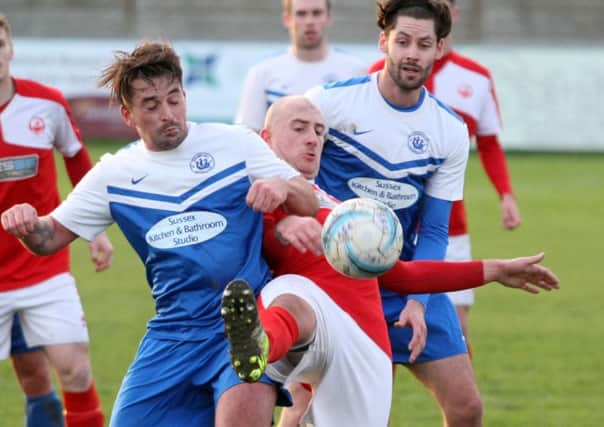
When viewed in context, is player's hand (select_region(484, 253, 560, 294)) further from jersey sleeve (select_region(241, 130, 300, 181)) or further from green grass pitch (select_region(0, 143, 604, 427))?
green grass pitch (select_region(0, 143, 604, 427))

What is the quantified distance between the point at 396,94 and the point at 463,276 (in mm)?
1006

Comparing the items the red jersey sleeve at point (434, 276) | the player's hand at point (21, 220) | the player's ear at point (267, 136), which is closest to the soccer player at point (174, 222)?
the player's hand at point (21, 220)

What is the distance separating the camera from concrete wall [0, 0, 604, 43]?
Result: 88.8 feet

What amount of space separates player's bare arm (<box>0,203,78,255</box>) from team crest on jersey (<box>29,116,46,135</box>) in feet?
4.86

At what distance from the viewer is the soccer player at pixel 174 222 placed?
4828 mm

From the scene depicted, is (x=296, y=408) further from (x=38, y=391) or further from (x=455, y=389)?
(x=38, y=391)

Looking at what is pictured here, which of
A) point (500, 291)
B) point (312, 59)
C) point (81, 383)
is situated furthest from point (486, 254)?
point (81, 383)

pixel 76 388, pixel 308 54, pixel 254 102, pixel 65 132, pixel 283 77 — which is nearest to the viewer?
pixel 76 388

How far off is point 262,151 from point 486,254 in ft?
28.5

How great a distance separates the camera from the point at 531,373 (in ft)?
27.9

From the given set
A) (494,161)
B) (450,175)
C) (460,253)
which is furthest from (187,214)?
(494,161)

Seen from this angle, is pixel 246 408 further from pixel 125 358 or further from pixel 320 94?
pixel 125 358

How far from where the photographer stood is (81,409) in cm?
613

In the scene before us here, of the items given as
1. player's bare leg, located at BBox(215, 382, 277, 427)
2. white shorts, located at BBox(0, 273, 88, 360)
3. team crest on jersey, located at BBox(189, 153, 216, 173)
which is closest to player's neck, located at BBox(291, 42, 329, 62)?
white shorts, located at BBox(0, 273, 88, 360)
